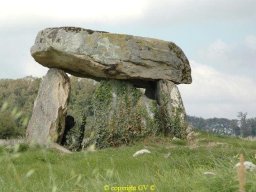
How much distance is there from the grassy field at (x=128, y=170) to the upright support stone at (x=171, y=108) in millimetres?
821

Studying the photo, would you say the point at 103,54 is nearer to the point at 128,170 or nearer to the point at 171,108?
the point at 171,108

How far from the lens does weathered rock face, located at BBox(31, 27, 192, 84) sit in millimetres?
18516

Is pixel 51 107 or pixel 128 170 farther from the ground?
pixel 51 107

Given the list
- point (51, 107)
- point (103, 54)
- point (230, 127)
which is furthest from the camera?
point (230, 127)

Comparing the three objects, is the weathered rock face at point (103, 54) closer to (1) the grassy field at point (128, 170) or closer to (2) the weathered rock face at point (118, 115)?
(2) the weathered rock face at point (118, 115)

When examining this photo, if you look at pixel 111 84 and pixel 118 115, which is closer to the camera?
pixel 118 115

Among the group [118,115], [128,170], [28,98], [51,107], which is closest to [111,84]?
[118,115]

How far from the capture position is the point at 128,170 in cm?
1056

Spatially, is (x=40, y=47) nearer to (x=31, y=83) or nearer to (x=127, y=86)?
(x=127, y=86)

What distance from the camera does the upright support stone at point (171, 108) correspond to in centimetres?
1906

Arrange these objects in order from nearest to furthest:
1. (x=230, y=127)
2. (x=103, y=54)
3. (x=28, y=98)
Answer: (x=103, y=54), (x=230, y=127), (x=28, y=98)

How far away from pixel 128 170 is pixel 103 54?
842 centimetres

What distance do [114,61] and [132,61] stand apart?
1.97 feet

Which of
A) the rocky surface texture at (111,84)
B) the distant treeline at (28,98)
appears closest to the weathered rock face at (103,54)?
the rocky surface texture at (111,84)
